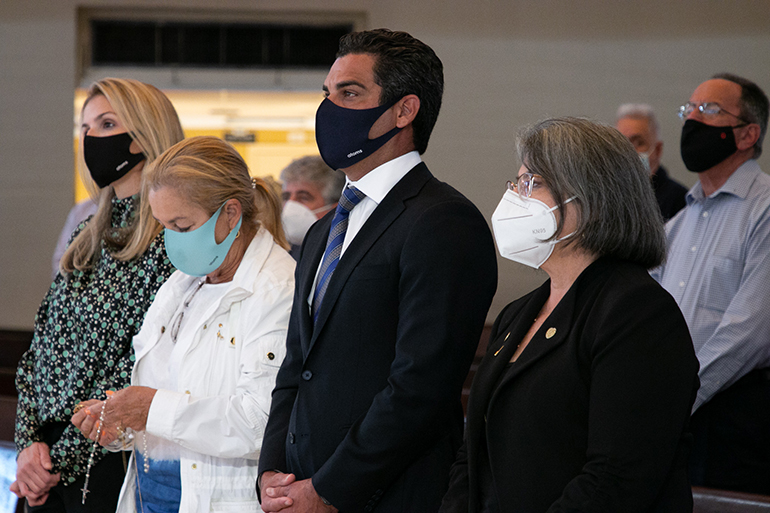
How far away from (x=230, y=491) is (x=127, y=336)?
621 millimetres

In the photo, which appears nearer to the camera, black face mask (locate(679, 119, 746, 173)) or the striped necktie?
the striped necktie

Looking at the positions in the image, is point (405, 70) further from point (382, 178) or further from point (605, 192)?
point (605, 192)

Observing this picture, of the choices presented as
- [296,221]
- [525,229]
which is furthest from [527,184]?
[296,221]

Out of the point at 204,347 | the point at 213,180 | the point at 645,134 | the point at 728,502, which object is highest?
the point at 645,134

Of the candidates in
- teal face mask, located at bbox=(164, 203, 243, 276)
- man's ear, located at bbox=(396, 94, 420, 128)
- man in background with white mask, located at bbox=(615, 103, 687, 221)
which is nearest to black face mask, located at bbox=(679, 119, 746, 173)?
man in background with white mask, located at bbox=(615, 103, 687, 221)

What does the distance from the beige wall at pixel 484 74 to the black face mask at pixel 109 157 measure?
3924 mm

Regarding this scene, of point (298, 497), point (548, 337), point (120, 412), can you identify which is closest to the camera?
point (548, 337)

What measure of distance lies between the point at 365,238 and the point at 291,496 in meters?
0.61

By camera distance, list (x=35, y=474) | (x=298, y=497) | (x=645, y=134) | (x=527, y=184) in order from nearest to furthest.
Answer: (x=527, y=184) < (x=298, y=497) < (x=35, y=474) < (x=645, y=134)

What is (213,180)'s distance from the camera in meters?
2.23

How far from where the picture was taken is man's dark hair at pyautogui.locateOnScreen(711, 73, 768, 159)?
3092mm

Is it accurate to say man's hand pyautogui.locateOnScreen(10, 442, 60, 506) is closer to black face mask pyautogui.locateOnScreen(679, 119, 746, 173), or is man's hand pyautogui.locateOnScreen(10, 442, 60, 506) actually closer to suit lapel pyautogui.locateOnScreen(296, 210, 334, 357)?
suit lapel pyautogui.locateOnScreen(296, 210, 334, 357)

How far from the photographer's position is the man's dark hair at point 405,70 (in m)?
1.96

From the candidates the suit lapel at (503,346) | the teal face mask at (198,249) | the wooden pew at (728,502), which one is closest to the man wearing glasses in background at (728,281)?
the wooden pew at (728,502)
